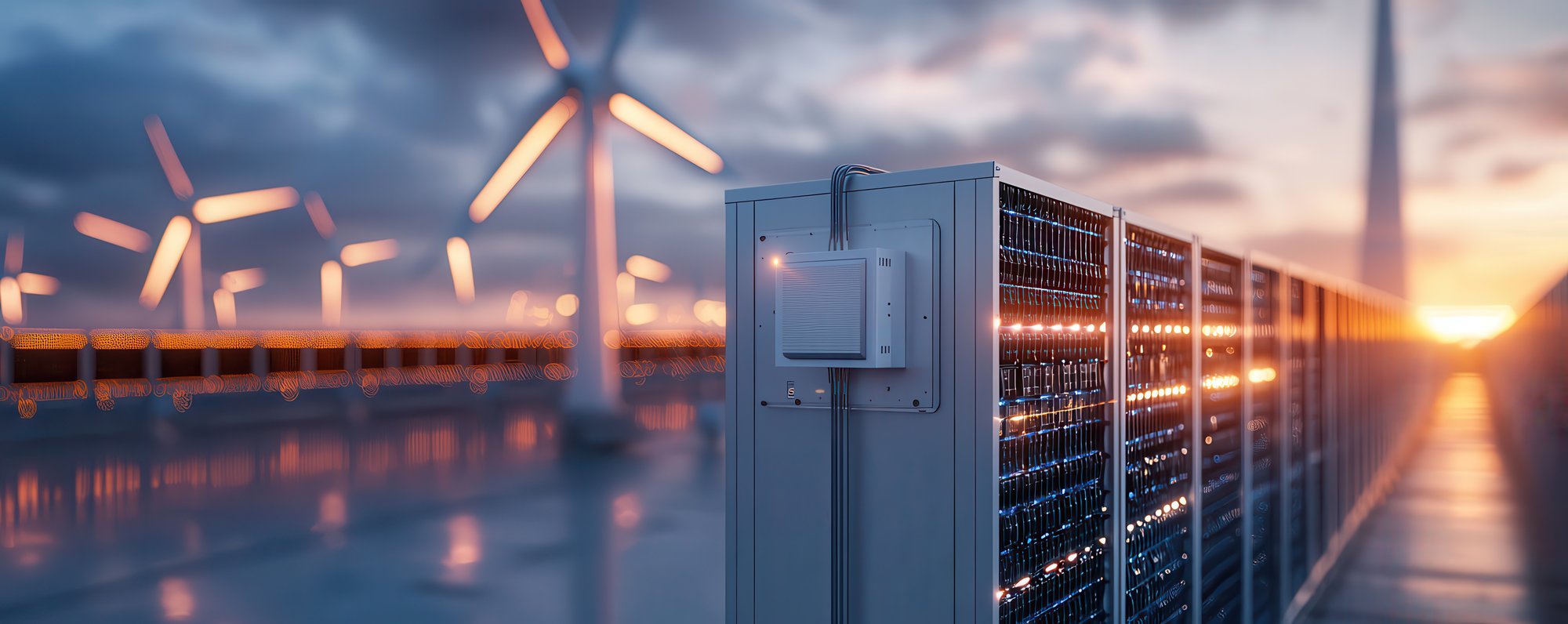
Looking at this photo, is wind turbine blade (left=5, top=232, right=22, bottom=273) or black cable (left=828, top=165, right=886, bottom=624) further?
wind turbine blade (left=5, top=232, right=22, bottom=273)

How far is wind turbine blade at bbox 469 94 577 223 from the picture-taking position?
85.9 feet

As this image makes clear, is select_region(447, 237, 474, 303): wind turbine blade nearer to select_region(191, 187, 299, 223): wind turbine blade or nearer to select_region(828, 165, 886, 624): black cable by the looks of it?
select_region(191, 187, 299, 223): wind turbine blade

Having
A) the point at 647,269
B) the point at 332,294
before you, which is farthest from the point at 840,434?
the point at 647,269

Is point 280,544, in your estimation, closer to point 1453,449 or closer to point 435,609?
point 435,609

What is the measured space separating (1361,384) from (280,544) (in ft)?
55.4

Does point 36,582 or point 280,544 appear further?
point 280,544

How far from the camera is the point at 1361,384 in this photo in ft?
57.9

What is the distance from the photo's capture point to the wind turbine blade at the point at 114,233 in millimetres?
37125

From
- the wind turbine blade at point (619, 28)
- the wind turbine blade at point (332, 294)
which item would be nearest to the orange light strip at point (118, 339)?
the wind turbine blade at point (332, 294)

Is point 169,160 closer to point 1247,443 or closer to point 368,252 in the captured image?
point 368,252

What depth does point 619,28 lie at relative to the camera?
27219mm

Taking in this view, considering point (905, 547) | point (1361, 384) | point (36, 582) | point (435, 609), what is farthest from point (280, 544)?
point (1361, 384)

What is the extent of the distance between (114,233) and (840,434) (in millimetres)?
41705

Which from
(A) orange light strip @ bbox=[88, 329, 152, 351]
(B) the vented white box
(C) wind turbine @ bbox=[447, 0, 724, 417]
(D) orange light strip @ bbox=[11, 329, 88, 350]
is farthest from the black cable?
(A) orange light strip @ bbox=[88, 329, 152, 351]
